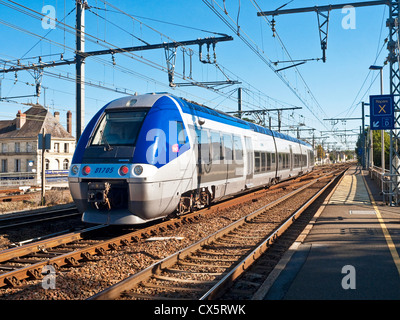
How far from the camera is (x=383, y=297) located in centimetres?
489

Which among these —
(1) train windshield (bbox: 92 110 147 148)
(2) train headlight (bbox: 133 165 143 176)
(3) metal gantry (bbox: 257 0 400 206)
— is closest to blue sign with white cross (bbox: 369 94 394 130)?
(3) metal gantry (bbox: 257 0 400 206)

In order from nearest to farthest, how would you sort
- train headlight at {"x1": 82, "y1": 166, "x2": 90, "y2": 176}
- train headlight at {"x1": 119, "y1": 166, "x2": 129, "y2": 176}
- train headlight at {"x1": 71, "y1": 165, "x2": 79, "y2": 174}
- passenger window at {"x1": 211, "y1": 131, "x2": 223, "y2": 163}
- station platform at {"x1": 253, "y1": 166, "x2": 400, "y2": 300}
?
station platform at {"x1": 253, "y1": 166, "x2": 400, "y2": 300}, train headlight at {"x1": 119, "y1": 166, "x2": 129, "y2": 176}, train headlight at {"x1": 82, "y1": 166, "x2": 90, "y2": 176}, train headlight at {"x1": 71, "y1": 165, "x2": 79, "y2": 174}, passenger window at {"x1": 211, "y1": 131, "x2": 223, "y2": 163}

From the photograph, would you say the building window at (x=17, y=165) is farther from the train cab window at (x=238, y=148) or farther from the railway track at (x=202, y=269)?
the railway track at (x=202, y=269)

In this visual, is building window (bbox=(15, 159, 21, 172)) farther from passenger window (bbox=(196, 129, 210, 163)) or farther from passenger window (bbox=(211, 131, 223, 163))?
passenger window (bbox=(196, 129, 210, 163))

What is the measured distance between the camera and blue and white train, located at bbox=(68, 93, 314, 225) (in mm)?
8539

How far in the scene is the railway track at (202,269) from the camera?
525cm

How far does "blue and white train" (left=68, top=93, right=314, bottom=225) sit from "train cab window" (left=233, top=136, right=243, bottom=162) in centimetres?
183

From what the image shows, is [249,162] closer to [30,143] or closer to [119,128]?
[119,128]

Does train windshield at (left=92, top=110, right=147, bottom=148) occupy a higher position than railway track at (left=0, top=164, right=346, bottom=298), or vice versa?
train windshield at (left=92, top=110, right=147, bottom=148)

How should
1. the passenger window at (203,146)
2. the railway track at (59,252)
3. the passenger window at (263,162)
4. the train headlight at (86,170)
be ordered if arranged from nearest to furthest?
the railway track at (59,252)
the train headlight at (86,170)
the passenger window at (203,146)
the passenger window at (263,162)

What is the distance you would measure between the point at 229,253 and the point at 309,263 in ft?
5.74

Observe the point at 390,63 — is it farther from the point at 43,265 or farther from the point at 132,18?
the point at 43,265

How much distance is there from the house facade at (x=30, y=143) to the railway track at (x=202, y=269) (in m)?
43.1

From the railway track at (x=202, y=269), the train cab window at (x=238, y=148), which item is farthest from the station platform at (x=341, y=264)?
the train cab window at (x=238, y=148)
